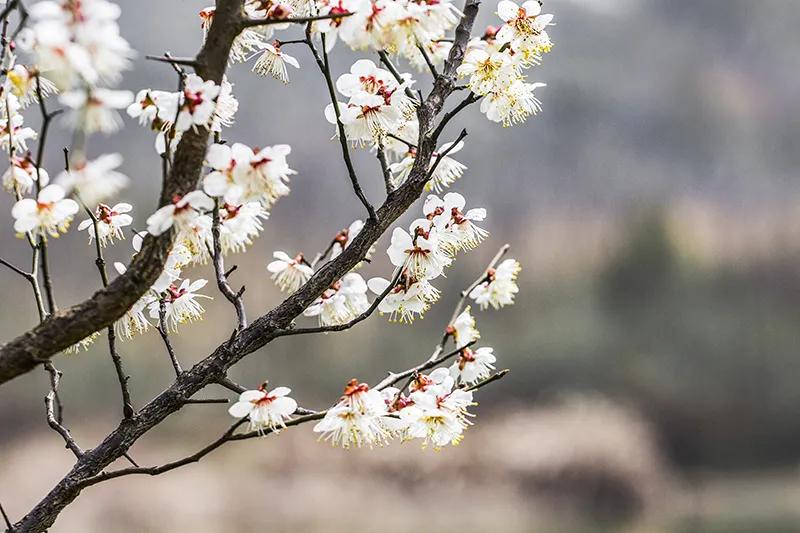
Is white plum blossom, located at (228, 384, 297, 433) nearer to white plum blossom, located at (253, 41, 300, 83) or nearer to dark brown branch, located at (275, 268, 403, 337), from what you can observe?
dark brown branch, located at (275, 268, 403, 337)

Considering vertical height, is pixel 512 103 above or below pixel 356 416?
above

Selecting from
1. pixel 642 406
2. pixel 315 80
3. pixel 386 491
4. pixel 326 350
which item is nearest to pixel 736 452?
pixel 642 406

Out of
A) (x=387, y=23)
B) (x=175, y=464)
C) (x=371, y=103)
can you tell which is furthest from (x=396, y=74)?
(x=175, y=464)

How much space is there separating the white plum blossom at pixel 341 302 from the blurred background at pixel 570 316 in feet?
5.15

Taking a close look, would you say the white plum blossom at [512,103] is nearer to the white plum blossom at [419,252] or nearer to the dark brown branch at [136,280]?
the white plum blossom at [419,252]

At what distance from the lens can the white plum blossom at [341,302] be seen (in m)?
1.09

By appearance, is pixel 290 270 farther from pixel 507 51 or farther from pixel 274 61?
pixel 507 51

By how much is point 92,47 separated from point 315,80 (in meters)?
2.43

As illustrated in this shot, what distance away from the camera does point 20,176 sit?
81 centimetres

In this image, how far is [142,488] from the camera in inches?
109

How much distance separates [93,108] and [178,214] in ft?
0.47

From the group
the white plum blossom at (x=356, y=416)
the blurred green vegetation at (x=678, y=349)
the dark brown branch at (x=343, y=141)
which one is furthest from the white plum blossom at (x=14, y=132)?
the blurred green vegetation at (x=678, y=349)

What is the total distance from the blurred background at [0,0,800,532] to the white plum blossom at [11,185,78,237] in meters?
1.85

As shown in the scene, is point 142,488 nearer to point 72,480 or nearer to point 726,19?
point 72,480
